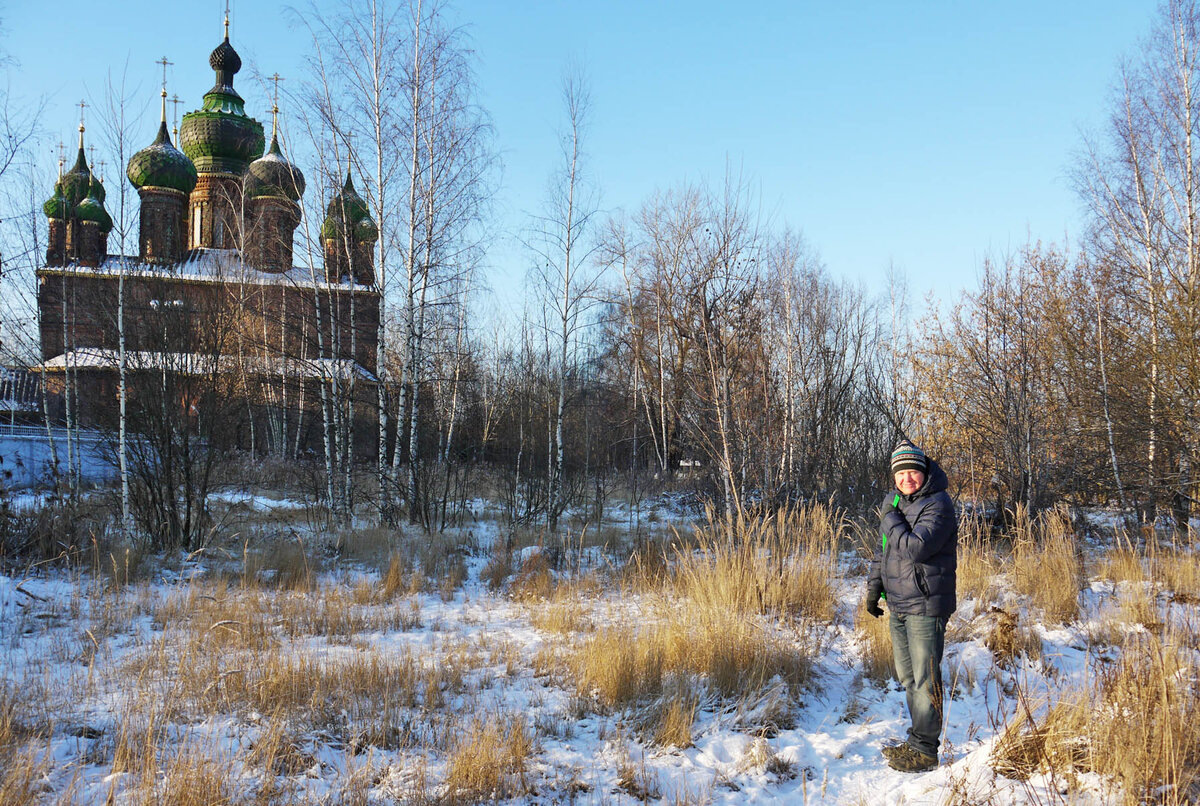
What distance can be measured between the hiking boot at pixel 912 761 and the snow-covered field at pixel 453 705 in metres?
0.08

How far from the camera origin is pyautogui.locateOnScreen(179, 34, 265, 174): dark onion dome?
31109mm

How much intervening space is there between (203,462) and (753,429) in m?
7.04

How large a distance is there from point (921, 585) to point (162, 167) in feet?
113

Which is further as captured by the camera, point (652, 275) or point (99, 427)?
point (652, 275)

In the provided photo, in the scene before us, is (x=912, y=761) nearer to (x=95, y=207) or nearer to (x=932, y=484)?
(x=932, y=484)

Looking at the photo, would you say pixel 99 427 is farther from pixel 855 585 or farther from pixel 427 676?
pixel 855 585

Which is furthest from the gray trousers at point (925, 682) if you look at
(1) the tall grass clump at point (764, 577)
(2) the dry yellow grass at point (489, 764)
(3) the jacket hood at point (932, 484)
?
(2) the dry yellow grass at point (489, 764)

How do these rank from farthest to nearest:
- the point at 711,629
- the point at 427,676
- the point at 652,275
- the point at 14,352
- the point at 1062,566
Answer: the point at 652,275
the point at 14,352
the point at 1062,566
the point at 711,629
the point at 427,676

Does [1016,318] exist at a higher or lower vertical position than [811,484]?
higher

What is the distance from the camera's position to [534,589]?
22.8ft

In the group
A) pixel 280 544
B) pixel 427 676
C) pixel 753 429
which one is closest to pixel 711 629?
pixel 427 676

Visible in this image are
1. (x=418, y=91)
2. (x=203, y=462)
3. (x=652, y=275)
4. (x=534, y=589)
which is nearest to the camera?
(x=534, y=589)

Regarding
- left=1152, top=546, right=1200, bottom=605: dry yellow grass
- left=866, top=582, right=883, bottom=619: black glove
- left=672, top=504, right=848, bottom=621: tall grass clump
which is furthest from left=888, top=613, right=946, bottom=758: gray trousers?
left=1152, top=546, right=1200, bottom=605: dry yellow grass

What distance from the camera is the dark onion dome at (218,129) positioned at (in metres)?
31.1
